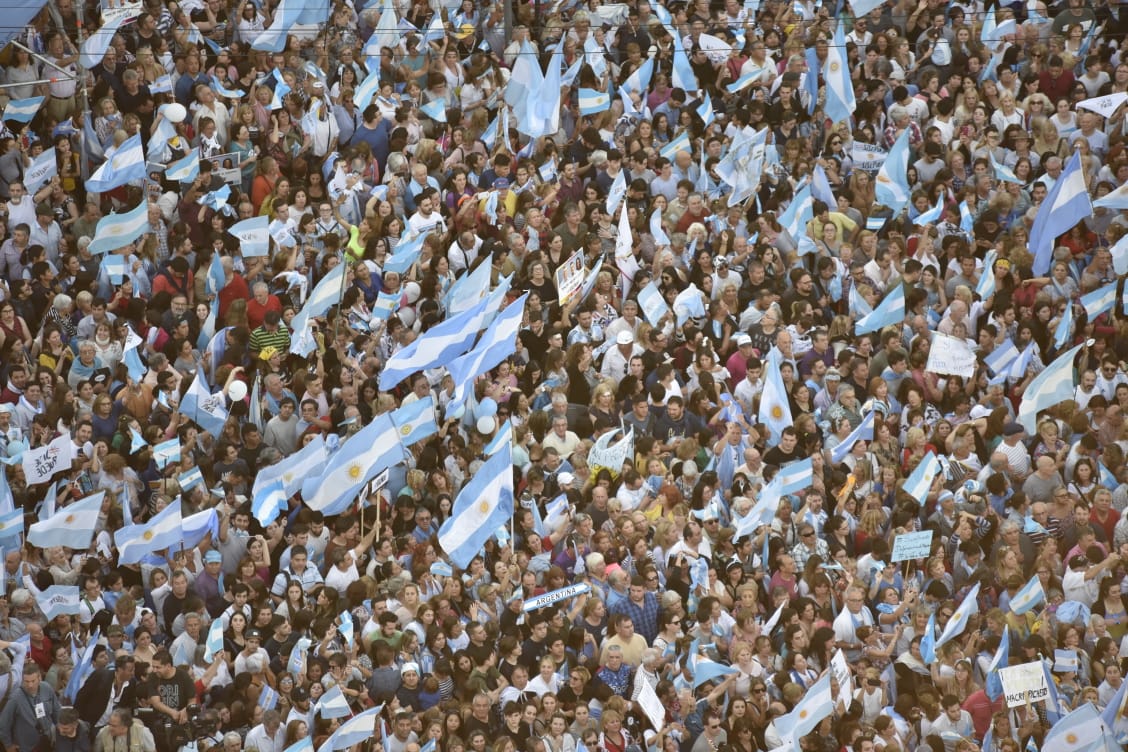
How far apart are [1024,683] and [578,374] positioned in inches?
192

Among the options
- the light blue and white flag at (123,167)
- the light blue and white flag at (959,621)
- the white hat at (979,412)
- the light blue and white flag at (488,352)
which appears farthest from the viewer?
the light blue and white flag at (123,167)

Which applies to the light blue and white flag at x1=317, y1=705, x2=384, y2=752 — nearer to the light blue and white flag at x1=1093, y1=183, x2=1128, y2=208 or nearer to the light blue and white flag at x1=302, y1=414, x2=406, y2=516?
the light blue and white flag at x1=302, y1=414, x2=406, y2=516

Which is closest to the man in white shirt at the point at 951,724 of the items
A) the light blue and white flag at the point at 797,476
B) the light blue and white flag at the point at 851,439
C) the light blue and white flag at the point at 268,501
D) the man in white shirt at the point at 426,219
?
the light blue and white flag at the point at 797,476

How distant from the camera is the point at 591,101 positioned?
22953mm

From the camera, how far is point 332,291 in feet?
66.0

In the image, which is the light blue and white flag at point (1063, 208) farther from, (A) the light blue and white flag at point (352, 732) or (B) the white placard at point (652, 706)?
(A) the light blue and white flag at point (352, 732)

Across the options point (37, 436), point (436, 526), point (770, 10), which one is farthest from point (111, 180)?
point (770, 10)

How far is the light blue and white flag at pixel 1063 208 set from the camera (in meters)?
21.3

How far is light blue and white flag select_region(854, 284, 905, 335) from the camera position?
20781mm

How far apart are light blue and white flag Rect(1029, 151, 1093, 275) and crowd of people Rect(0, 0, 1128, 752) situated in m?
0.12

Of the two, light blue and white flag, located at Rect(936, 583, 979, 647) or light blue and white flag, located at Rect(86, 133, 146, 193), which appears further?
light blue and white flag, located at Rect(86, 133, 146, 193)

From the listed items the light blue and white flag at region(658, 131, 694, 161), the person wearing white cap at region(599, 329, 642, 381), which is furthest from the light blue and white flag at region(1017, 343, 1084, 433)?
the light blue and white flag at region(658, 131, 694, 161)

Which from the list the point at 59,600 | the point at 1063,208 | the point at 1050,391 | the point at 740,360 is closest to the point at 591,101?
the point at 740,360

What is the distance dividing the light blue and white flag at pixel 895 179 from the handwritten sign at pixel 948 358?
2337 mm
